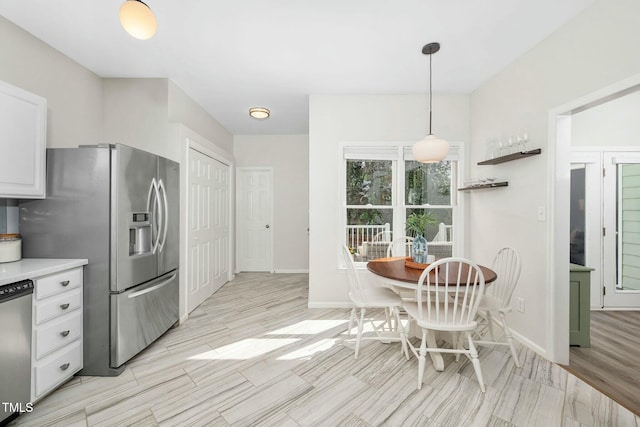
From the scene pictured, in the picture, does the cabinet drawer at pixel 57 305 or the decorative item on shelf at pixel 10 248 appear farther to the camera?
the decorative item on shelf at pixel 10 248

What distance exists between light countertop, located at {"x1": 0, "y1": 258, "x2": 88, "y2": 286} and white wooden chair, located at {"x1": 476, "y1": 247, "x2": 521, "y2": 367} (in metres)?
3.12

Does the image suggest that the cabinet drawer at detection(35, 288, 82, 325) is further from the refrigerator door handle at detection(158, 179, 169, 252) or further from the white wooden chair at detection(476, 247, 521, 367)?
the white wooden chair at detection(476, 247, 521, 367)

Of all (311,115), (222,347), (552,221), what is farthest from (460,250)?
(222,347)

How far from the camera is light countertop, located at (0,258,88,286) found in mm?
1626

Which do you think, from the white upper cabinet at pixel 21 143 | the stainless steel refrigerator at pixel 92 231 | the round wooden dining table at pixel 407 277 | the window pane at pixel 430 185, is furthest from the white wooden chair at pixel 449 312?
the white upper cabinet at pixel 21 143

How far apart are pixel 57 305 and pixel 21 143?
1182mm

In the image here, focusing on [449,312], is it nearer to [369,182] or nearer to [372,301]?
[372,301]

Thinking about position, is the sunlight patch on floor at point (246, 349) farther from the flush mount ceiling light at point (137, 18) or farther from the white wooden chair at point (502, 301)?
the flush mount ceiling light at point (137, 18)

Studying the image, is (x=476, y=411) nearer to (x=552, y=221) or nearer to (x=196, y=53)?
(x=552, y=221)

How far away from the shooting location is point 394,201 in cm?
369

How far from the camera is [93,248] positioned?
2131mm

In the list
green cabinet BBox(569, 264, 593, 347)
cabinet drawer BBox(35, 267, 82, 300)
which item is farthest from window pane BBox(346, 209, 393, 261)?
cabinet drawer BBox(35, 267, 82, 300)

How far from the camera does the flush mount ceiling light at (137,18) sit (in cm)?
140

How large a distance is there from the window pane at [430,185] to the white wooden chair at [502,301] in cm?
109
